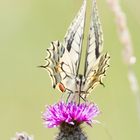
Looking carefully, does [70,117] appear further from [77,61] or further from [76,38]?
[76,38]

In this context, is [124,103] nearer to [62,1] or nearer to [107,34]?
[107,34]

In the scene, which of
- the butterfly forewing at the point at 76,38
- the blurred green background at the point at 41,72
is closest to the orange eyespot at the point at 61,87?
the butterfly forewing at the point at 76,38

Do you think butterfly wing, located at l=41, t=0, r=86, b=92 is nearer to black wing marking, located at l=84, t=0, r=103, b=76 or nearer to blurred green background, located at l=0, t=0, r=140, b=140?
black wing marking, located at l=84, t=0, r=103, b=76

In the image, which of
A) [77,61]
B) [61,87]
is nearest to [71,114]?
[61,87]

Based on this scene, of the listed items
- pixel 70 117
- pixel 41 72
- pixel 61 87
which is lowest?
pixel 70 117

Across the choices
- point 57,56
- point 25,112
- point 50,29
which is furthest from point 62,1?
point 57,56

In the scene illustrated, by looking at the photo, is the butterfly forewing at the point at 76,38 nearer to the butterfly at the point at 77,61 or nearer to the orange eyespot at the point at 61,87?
the butterfly at the point at 77,61
